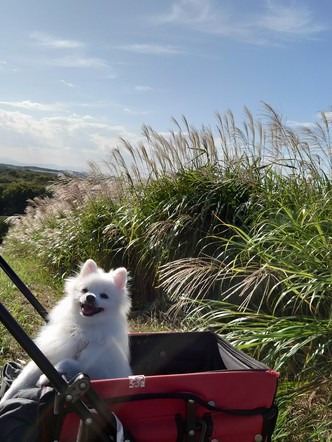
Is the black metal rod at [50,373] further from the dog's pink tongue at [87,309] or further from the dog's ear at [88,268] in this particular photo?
the dog's ear at [88,268]

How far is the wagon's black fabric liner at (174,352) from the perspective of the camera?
2.88 metres

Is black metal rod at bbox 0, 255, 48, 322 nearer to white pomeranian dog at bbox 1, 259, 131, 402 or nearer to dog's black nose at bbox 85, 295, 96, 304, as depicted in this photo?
white pomeranian dog at bbox 1, 259, 131, 402

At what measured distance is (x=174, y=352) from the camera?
9.72 feet

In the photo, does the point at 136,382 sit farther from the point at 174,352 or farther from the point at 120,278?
the point at 174,352

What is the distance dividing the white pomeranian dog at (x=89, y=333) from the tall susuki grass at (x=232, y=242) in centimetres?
91

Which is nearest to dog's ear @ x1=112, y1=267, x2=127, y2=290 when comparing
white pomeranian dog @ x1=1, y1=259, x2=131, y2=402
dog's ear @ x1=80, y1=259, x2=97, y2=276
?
white pomeranian dog @ x1=1, y1=259, x2=131, y2=402

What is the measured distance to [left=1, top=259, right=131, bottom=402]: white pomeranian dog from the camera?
2.34m

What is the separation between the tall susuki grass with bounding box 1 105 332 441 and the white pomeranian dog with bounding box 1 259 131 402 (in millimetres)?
911

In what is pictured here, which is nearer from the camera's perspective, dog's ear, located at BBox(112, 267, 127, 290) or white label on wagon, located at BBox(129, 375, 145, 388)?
white label on wagon, located at BBox(129, 375, 145, 388)

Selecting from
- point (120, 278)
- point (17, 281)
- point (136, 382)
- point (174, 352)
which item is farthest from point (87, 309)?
point (136, 382)

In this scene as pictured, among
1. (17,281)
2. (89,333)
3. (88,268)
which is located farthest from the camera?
(88,268)

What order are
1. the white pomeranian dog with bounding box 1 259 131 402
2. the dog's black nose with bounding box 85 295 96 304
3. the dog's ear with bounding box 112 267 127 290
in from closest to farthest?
the white pomeranian dog with bounding box 1 259 131 402
the dog's black nose with bounding box 85 295 96 304
the dog's ear with bounding box 112 267 127 290

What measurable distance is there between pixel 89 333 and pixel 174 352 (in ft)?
2.24

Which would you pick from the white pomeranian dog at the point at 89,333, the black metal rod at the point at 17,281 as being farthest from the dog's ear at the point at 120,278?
the black metal rod at the point at 17,281
